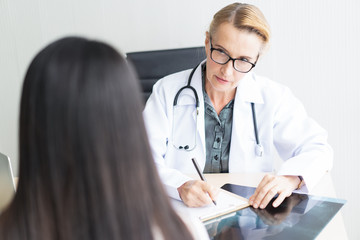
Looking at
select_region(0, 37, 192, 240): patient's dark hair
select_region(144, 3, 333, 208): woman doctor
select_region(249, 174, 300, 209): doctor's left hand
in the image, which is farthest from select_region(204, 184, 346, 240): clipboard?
select_region(0, 37, 192, 240): patient's dark hair

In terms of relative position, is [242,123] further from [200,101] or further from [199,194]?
[199,194]

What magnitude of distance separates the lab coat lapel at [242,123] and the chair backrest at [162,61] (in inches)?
10.5

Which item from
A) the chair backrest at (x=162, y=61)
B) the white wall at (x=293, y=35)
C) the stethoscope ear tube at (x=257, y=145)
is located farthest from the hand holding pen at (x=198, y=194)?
the white wall at (x=293, y=35)

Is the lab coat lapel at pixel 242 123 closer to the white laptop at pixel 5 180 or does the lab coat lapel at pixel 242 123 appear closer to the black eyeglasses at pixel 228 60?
the black eyeglasses at pixel 228 60

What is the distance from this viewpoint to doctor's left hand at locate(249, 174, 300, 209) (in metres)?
0.91

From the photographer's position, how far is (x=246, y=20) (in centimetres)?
113

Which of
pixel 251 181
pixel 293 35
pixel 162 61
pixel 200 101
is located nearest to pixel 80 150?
pixel 251 181

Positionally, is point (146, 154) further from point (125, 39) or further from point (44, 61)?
point (125, 39)

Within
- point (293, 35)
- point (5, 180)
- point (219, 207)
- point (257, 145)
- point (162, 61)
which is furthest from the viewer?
point (293, 35)

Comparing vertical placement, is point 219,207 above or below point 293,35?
below

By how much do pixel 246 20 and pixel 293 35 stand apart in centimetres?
65

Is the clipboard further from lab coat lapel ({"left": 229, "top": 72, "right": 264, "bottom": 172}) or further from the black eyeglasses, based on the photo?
the black eyeglasses

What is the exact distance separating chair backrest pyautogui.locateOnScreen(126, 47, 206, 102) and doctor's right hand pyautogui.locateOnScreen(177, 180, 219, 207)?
2.24ft

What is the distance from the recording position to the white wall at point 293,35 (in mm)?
1651
